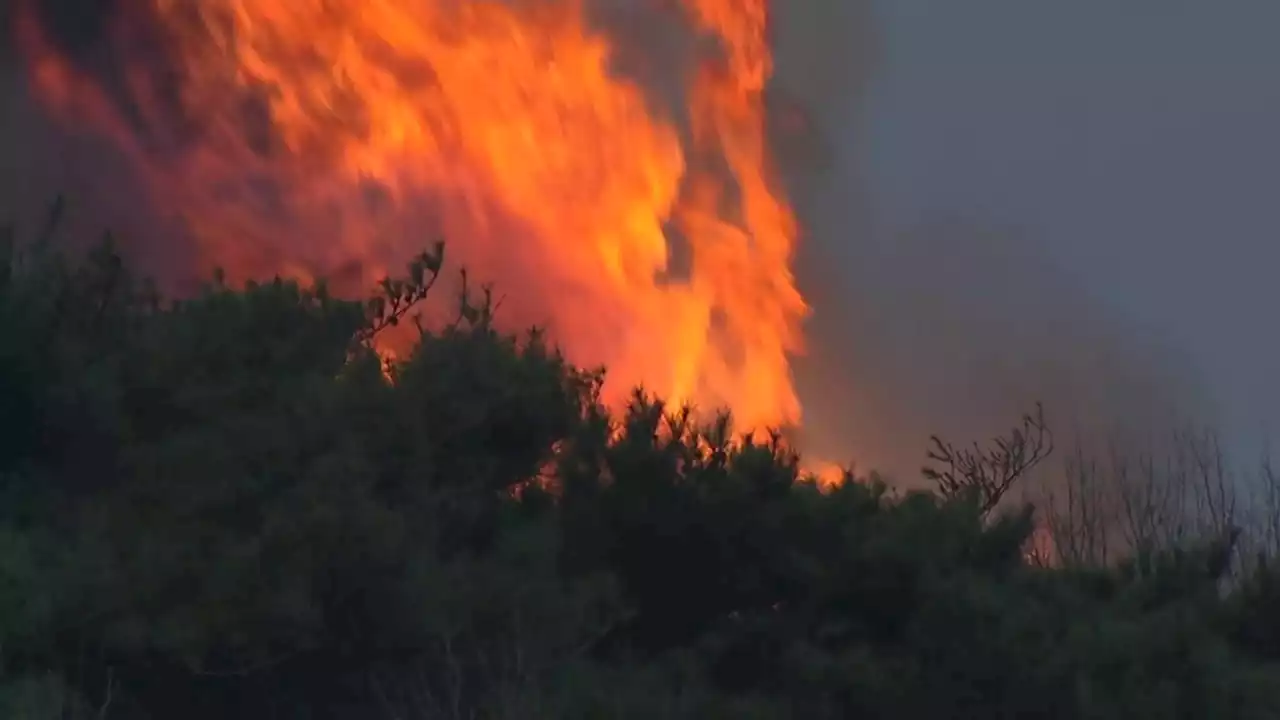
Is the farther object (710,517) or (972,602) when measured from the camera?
(710,517)

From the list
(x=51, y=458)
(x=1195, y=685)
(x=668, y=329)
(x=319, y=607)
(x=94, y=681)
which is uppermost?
(x=668, y=329)

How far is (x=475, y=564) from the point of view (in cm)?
910

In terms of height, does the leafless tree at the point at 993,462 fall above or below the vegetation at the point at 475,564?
above

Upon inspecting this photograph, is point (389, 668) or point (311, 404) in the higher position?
point (311, 404)

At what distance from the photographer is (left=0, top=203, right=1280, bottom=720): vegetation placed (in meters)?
8.41

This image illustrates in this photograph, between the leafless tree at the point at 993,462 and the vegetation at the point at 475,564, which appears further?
the leafless tree at the point at 993,462

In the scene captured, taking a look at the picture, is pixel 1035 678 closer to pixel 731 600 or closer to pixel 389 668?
pixel 731 600

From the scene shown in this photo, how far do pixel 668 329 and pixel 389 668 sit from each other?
1321 cm

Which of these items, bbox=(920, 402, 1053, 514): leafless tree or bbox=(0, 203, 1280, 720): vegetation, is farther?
bbox=(920, 402, 1053, 514): leafless tree

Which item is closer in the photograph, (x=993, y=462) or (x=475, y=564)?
(x=475, y=564)

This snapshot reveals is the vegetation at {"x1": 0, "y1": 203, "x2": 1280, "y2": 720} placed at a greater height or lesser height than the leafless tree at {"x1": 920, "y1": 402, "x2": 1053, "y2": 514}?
lesser

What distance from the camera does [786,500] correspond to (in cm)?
1049

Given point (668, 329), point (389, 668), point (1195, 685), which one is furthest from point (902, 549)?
point (668, 329)

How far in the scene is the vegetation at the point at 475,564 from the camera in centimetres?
841
